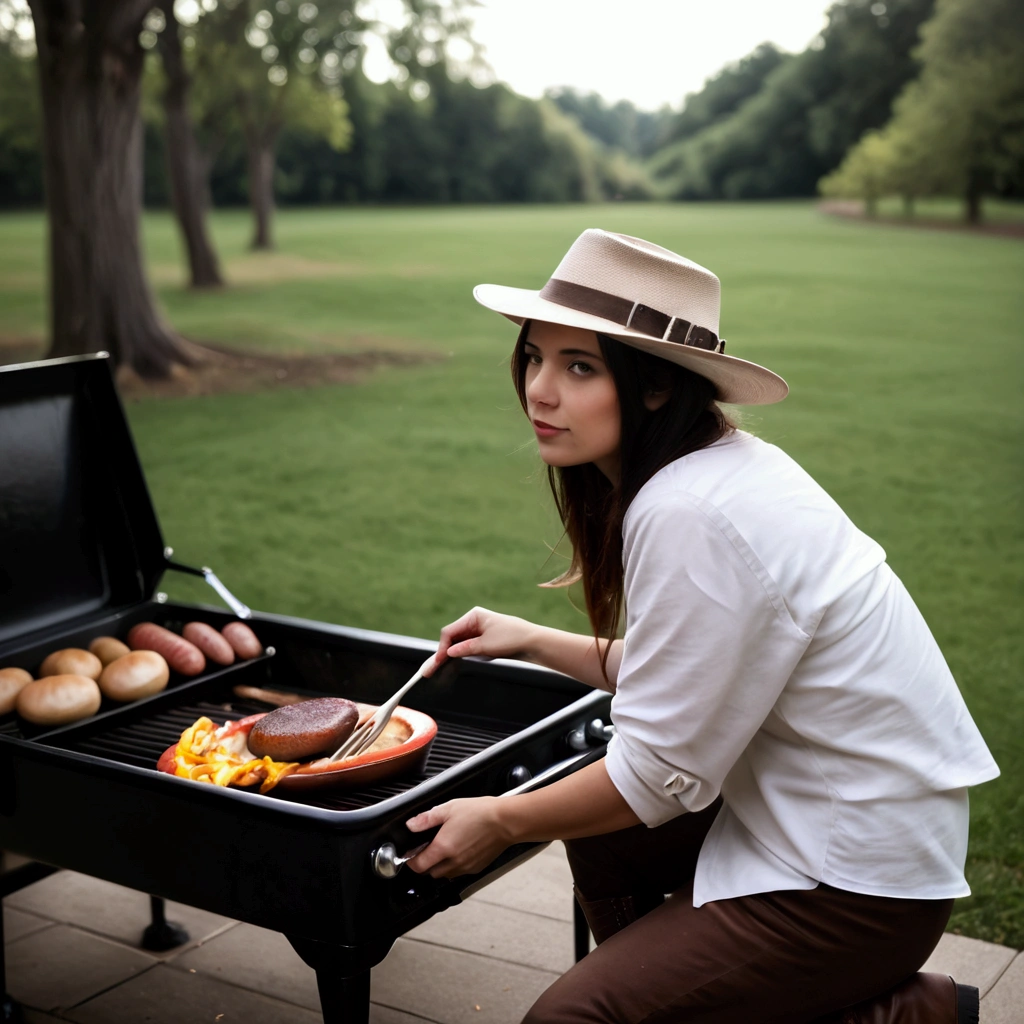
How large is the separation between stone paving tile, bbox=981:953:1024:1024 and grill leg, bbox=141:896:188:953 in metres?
1.72

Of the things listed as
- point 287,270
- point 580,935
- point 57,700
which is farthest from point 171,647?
point 287,270

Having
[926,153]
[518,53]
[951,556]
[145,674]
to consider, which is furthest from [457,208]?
[145,674]

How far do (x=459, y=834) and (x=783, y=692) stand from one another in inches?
19.8

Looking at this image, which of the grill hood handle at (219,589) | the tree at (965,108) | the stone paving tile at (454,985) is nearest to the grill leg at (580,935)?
the stone paving tile at (454,985)

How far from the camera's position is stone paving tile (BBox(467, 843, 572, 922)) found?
2980 millimetres

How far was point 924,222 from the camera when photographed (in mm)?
10219

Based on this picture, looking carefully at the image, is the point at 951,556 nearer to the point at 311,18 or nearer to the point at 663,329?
the point at 663,329

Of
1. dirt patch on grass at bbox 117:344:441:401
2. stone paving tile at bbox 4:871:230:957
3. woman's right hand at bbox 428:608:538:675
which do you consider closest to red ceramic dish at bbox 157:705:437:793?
woman's right hand at bbox 428:608:538:675

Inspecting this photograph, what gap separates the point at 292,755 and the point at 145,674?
545mm

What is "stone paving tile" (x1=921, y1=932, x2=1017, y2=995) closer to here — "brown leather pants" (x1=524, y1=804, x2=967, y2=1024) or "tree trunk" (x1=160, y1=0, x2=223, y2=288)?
"brown leather pants" (x1=524, y1=804, x2=967, y2=1024)

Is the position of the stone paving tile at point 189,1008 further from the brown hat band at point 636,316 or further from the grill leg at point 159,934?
the brown hat band at point 636,316

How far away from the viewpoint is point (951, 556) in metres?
6.58

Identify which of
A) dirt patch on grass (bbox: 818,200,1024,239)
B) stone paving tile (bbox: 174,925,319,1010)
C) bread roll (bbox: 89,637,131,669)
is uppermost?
dirt patch on grass (bbox: 818,200,1024,239)

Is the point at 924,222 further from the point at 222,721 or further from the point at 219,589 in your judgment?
the point at 222,721
